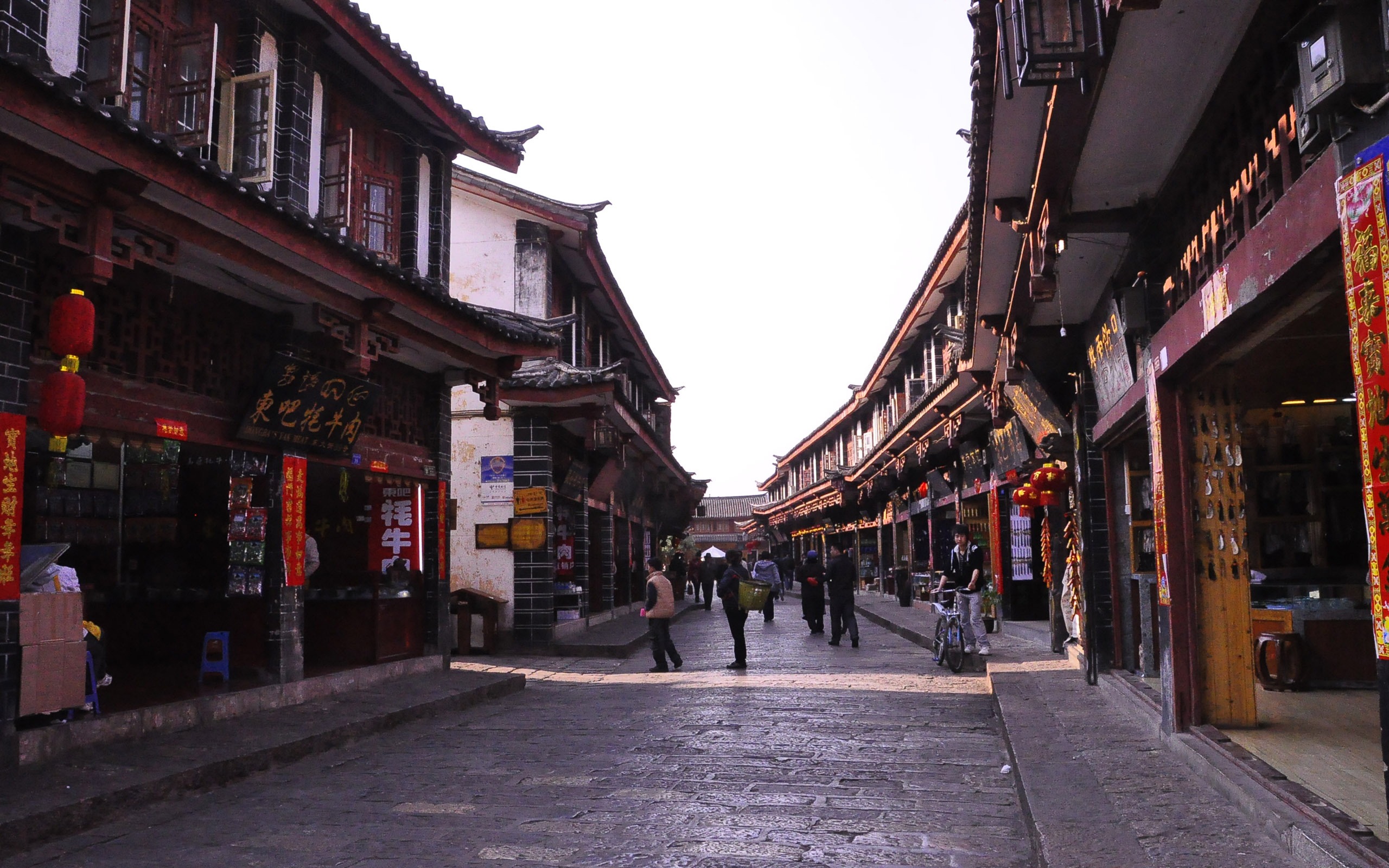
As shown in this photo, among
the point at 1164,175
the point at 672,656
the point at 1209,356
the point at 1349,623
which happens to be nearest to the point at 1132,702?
the point at 1349,623

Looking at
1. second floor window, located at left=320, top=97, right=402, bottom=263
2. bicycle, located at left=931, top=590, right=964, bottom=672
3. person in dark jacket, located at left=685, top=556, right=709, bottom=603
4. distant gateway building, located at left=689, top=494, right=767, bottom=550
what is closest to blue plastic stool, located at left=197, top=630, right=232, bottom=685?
second floor window, located at left=320, top=97, right=402, bottom=263

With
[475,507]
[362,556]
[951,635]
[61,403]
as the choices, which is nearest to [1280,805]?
[61,403]

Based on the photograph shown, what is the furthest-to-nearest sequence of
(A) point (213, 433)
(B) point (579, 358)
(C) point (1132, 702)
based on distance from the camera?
(B) point (579, 358), (A) point (213, 433), (C) point (1132, 702)

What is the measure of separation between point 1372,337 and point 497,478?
14.5m

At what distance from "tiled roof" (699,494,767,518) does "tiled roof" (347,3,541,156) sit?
6685 centimetres

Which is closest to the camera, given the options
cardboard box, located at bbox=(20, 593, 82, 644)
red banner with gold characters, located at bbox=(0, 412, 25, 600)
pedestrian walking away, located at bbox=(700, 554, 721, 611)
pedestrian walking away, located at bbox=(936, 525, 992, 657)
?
red banner with gold characters, located at bbox=(0, 412, 25, 600)

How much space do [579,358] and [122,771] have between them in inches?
656

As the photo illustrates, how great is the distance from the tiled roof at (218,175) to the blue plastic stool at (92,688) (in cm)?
345

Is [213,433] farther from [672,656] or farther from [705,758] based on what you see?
[672,656]

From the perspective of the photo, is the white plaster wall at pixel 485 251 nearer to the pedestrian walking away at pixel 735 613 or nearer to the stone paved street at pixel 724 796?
the pedestrian walking away at pixel 735 613

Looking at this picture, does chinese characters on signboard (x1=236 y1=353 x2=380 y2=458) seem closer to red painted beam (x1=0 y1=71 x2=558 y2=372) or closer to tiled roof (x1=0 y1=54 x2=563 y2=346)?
red painted beam (x1=0 y1=71 x2=558 y2=372)

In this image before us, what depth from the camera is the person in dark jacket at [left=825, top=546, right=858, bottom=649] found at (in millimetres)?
16609

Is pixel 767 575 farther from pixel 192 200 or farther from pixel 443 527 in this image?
pixel 192 200

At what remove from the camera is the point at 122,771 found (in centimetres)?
652
